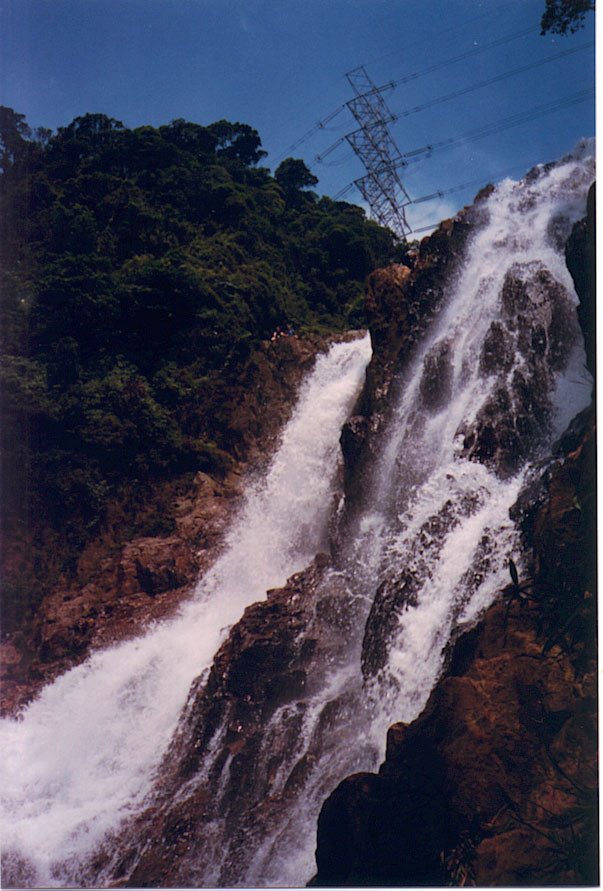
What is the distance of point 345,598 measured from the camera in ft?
25.9

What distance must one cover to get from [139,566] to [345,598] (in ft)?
11.7

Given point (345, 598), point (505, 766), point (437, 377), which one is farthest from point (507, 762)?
point (437, 377)

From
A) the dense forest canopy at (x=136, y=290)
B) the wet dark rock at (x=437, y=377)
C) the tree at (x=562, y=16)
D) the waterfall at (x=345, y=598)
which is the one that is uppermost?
the dense forest canopy at (x=136, y=290)

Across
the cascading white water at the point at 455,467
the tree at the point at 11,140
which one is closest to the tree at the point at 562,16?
the cascading white water at the point at 455,467

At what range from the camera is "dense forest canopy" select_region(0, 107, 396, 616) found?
35.3ft

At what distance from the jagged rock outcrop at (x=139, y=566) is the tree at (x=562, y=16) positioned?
7222mm

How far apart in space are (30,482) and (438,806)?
8240 millimetres

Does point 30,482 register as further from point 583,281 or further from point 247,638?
point 583,281

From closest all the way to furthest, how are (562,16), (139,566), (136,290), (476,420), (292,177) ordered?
(562,16) → (476,420) → (139,566) → (136,290) → (292,177)

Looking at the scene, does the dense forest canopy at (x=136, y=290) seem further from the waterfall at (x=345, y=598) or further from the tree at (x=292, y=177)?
the waterfall at (x=345, y=598)

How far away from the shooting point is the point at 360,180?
1201cm

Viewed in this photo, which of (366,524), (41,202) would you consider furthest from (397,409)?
(41,202)

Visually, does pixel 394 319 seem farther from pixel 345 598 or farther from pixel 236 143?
pixel 236 143

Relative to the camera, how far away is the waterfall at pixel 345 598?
6.01 m
